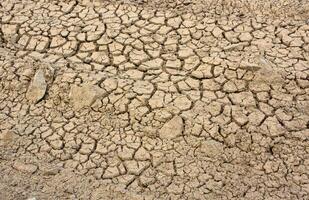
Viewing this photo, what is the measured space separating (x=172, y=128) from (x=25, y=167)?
105 centimetres

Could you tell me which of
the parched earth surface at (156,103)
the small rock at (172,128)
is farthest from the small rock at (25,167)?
the small rock at (172,128)

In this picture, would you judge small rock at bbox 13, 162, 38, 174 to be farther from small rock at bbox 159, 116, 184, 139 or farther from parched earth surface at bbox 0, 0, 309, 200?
small rock at bbox 159, 116, 184, 139

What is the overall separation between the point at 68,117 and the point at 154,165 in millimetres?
787

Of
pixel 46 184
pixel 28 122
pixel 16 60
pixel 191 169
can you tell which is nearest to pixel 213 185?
pixel 191 169

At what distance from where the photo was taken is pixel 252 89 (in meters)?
3.25

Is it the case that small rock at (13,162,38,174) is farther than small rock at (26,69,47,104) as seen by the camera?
No

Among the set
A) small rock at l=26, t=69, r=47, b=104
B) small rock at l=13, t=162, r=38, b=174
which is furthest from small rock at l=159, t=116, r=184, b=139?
small rock at l=26, t=69, r=47, b=104

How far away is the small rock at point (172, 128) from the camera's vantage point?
312cm

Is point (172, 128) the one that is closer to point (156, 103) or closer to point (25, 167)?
point (156, 103)

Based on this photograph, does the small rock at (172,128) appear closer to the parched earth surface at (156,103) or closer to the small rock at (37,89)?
the parched earth surface at (156,103)

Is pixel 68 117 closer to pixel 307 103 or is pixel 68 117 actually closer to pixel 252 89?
pixel 252 89

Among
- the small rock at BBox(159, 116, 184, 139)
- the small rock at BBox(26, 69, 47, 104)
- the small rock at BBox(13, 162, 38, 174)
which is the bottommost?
the small rock at BBox(13, 162, 38, 174)

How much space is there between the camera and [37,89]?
3.52 meters

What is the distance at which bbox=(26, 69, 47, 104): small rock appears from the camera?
3.50m
